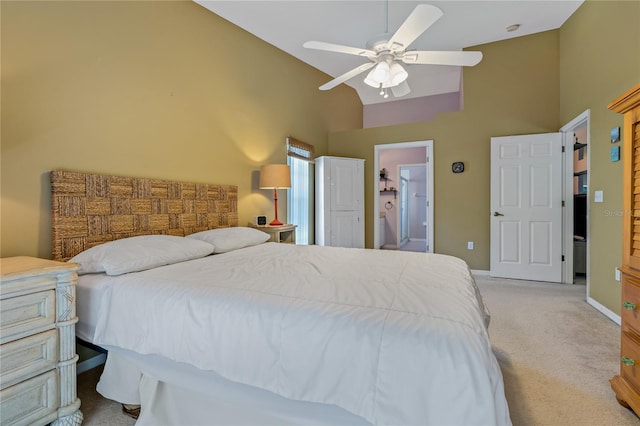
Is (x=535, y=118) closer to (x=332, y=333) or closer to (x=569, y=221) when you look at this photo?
(x=569, y=221)

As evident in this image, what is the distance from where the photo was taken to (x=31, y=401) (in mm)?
1293

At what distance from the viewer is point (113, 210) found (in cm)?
218

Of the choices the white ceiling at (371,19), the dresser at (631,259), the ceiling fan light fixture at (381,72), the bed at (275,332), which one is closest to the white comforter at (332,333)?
the bed at (275,332)

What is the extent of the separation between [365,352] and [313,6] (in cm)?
351

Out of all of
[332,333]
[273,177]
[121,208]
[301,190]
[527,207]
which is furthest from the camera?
[301,190]

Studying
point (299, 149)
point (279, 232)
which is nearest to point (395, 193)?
point (299, 149)

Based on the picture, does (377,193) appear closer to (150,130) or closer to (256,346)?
(150,130)

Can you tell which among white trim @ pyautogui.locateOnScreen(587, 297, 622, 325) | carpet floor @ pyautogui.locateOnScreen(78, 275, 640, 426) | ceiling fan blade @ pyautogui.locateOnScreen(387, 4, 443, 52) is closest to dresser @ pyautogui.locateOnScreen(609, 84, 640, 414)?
carpet floor @ pyautogui.locateOnScreen(78, 275, 640, 426)

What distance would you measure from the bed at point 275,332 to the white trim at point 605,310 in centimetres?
189

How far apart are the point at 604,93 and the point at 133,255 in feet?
13.7

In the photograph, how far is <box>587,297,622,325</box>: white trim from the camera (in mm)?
2656

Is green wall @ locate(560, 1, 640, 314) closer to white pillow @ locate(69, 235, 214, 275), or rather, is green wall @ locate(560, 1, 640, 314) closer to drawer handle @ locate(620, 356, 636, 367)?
drawer handle @ locate(620, 356, 636, 367)

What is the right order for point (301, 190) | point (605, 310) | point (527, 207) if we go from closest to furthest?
1. point (605, 310)
2. point (527, 207)
3. point (301, 190)

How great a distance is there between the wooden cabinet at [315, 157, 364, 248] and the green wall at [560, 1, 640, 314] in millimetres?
2950
